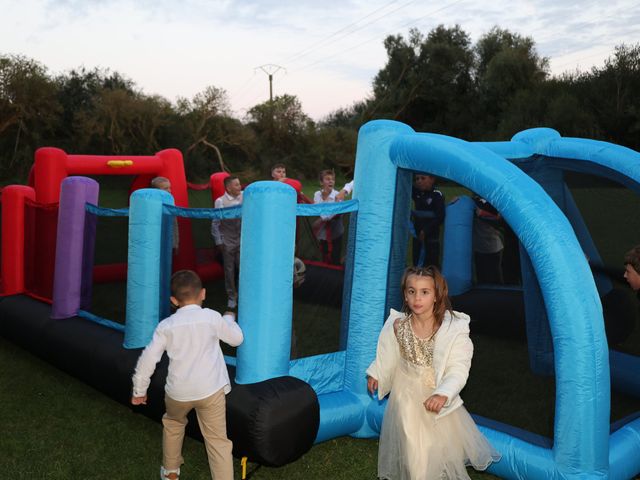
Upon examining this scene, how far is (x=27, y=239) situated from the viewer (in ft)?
20.6

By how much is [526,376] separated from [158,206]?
2.44 m

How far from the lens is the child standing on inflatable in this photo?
9.16ft

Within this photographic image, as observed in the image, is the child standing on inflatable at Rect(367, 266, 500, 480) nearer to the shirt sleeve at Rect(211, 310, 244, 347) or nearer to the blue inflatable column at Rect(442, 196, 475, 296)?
the shirt sleeve at Rect(211, 310, 244, 347)

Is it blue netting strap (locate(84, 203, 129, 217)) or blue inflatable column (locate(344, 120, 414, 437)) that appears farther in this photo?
blue netting strap (locate(84, 203, 129, 217))

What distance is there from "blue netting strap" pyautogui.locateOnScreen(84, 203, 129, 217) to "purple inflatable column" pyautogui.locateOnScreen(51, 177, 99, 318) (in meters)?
0.06

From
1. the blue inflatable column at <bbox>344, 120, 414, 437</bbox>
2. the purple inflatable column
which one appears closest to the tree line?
the purple inflatable column

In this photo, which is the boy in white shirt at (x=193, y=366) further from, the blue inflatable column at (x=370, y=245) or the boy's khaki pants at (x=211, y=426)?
the blue inflatable column at (x=370, y=245)

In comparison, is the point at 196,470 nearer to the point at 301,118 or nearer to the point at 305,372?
the point at 305,372

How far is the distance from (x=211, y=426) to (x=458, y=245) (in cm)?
200

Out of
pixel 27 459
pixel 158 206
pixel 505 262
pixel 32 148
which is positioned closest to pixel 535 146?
pixel 505 262

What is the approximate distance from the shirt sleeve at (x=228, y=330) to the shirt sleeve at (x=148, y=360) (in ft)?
0.86

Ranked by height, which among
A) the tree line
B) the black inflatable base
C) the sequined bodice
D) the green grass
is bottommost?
the green grass

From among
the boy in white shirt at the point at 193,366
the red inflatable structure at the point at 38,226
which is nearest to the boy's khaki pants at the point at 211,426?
the boy in white shirt at the point at 193,366

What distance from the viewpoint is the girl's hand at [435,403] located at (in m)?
2.63
